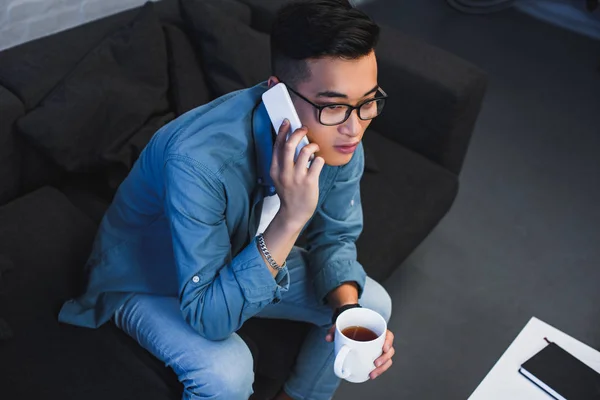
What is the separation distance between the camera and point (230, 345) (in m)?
1.58

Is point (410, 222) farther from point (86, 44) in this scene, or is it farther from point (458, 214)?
point (86, 44)

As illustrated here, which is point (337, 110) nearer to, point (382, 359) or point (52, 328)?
point (382, 359)

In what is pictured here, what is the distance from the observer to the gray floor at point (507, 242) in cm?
225

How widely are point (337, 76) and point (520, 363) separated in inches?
29.6

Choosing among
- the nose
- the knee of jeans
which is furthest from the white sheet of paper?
the nose

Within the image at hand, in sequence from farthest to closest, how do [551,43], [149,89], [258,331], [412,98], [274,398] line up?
[551,43] → [412,98] → [149,89] → [274,398] → [258,331]

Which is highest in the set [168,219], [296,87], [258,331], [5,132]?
[296,87]

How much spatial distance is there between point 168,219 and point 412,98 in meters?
1.19

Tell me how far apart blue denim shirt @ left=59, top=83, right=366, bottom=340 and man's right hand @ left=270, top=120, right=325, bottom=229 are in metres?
0.11

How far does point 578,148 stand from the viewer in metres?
3.28

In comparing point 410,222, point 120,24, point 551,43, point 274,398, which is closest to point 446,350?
point 410,222

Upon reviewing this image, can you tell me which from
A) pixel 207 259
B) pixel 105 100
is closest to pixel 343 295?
pixel 207 259

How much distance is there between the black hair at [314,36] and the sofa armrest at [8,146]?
782 millimetres

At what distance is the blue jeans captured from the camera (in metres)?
1.53
